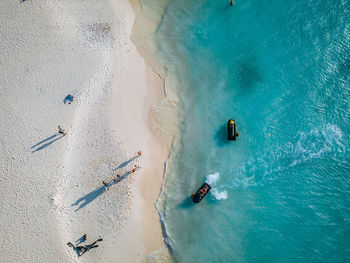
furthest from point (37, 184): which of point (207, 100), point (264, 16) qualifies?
point (264, 16)

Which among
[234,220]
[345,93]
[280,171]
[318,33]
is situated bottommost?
[234,220]

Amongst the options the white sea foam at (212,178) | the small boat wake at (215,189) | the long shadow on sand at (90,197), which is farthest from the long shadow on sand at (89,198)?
the small boat wake at (215,189)

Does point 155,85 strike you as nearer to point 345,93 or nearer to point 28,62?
point 28,62

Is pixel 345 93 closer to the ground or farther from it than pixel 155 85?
closer to the ground

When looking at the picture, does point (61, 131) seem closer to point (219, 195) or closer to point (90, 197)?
point (90, 197)

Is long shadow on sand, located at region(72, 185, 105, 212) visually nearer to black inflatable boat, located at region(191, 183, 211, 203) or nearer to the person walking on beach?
the person walking on beach

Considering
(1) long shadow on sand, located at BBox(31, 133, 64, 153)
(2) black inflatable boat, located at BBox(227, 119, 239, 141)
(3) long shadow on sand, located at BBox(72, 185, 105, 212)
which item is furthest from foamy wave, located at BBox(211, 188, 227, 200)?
(1) long shadow on sand, located at BBox(31, 133, 64, 153)

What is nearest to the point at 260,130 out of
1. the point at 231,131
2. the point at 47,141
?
the point at 231,131
